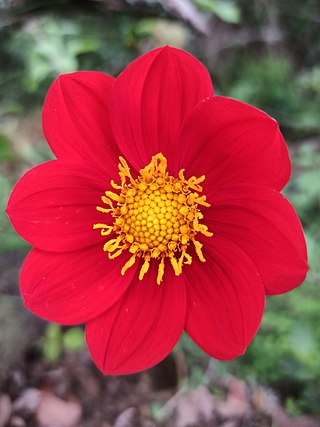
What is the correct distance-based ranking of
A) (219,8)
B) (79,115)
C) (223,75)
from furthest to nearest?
(223,75) < (219,8) < (79,115)

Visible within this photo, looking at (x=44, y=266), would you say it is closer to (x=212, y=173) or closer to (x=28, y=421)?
(x=212, y=173)

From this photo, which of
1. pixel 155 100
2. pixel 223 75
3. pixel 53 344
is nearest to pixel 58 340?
pixel 53 344

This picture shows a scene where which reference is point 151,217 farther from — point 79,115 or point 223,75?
point 223,75

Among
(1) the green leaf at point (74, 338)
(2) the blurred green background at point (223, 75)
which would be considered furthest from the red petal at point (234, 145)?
(1) the green leaf at point (74, 338)

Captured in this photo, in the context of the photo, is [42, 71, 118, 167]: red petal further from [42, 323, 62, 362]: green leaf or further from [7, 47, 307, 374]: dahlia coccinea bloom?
[42, 323, 62, 362]: green leaf

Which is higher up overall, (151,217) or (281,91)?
(151,217)

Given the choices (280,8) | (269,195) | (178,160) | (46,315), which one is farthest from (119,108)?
(280,8)

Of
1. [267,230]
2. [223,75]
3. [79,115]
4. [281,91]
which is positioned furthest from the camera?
[223,75]
